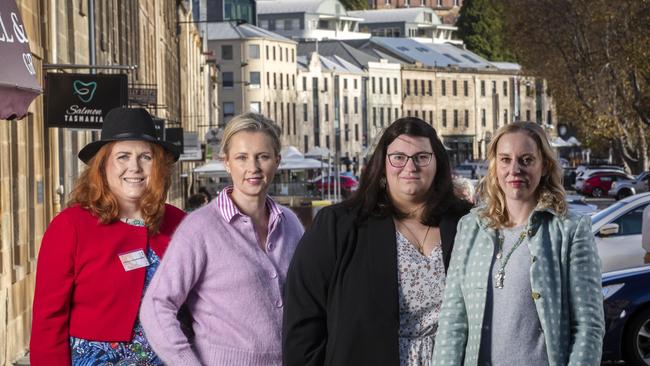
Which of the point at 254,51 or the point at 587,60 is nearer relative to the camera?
the point at 587,60

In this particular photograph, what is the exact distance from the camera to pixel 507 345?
232 inches

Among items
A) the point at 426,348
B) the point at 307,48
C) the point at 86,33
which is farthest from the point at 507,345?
the point at 307,48

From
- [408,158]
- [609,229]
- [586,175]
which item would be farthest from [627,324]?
[586,175]

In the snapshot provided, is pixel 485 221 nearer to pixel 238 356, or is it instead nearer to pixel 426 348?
pixel 426 348

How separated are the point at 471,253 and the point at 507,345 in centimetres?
36

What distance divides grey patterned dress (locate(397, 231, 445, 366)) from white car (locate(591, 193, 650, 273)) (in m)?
15.1

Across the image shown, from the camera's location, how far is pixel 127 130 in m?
6.99

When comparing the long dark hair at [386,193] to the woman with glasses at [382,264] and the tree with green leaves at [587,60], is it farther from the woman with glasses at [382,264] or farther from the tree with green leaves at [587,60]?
the tree with green leaves at [587,60]

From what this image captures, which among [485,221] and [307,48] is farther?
[307,48]

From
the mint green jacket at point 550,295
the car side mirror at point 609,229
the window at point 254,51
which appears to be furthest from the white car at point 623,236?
the window at point 254,51

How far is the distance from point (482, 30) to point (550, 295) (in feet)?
602

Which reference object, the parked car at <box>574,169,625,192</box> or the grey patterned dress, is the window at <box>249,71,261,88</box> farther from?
the grey patterned dress

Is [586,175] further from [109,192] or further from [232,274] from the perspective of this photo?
[232,274]

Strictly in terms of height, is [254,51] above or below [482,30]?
below
